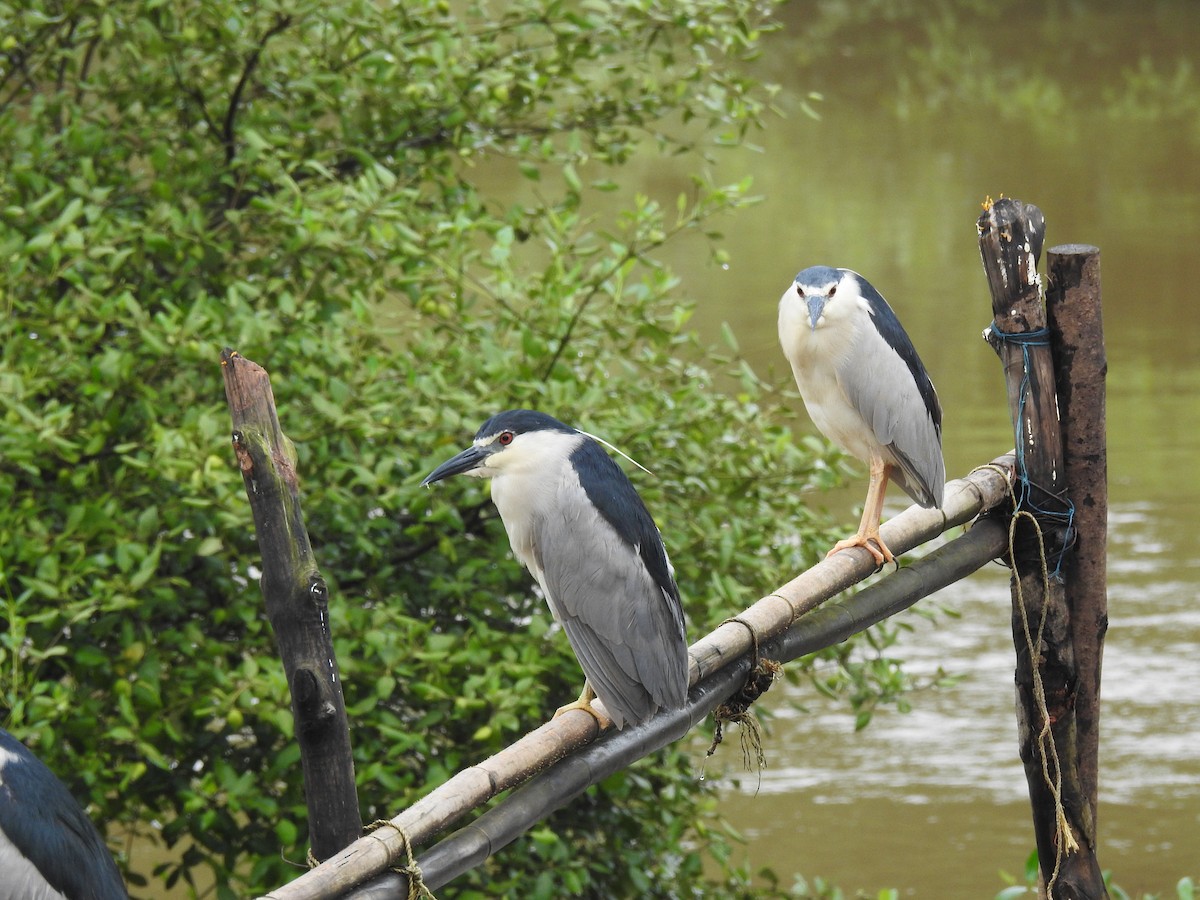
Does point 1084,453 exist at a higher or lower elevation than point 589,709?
higher

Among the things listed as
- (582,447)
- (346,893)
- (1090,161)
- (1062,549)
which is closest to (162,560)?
(582,447)

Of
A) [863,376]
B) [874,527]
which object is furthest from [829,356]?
[874,527]

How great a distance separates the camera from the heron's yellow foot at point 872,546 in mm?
2926

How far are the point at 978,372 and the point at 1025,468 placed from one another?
6.51 m

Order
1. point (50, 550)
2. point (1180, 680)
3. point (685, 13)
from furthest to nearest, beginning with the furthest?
point (1180, 680)
point (685, 13)
point (50, 550)

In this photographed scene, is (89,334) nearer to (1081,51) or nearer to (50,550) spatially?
(50,550)

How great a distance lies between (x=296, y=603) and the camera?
217cm

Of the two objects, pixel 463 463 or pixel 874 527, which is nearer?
pixel 463 463

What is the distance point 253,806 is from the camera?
330cm

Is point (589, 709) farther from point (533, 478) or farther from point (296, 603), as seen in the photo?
point (296, 603)

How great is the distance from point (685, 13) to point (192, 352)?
5.00 ft

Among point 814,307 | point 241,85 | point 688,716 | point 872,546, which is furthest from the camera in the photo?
point 241,85

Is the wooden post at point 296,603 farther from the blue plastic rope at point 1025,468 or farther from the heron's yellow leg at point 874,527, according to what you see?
the blue plastic rope at point 1025,468

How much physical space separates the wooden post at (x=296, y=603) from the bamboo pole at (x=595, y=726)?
16cm
